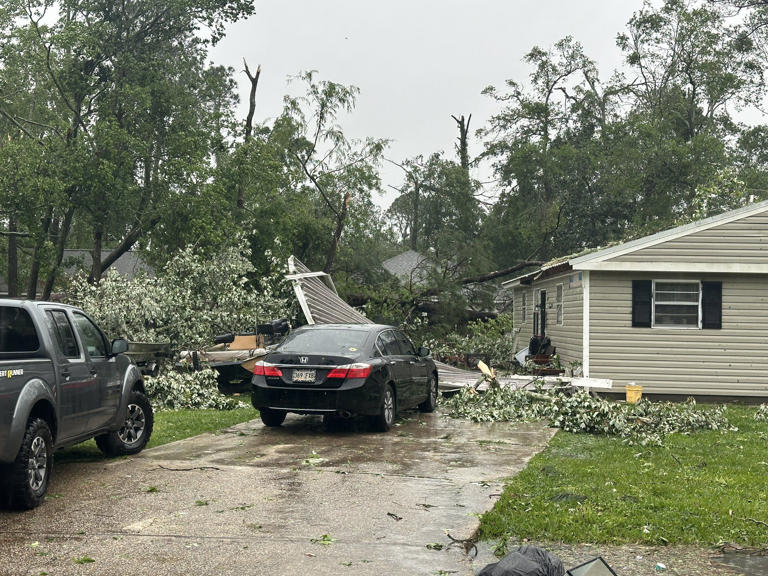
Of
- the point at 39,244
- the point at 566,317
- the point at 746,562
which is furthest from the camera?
the point at 39,244

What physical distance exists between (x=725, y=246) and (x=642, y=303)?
2.06 m

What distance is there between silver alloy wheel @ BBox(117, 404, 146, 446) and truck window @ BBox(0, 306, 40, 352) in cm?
227

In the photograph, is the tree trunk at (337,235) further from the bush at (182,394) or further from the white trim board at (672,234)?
the bush at (182,394)

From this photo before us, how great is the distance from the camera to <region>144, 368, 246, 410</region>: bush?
593 inches

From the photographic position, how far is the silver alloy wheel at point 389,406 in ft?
39.2

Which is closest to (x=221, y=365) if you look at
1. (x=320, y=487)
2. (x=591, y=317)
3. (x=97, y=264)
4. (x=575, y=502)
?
(x=591, y=317)

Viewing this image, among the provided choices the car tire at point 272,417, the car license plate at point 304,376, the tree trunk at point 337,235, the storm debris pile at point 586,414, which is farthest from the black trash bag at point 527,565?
the tree trunk at point 337,235

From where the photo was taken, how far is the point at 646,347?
18203mm

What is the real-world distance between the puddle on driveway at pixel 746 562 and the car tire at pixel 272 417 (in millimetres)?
7266

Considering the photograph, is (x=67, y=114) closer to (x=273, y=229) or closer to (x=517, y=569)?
(x=273, y=229)

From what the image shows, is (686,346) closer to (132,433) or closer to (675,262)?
(675,262)

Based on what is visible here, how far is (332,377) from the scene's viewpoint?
11375 millimetres

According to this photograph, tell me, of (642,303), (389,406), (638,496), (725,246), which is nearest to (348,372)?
(389,406)

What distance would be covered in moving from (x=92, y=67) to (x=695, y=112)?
106 feet
